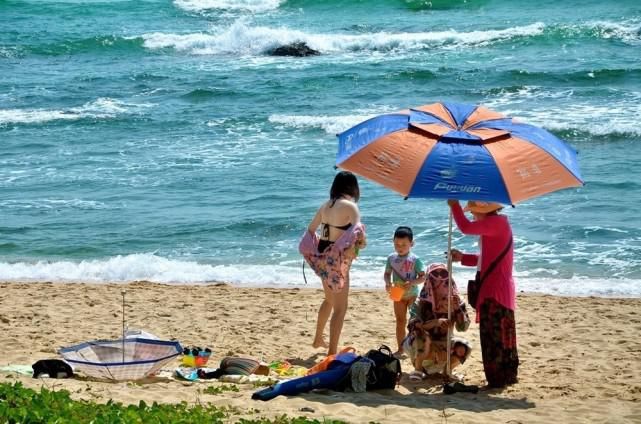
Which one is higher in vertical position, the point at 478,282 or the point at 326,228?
the point at 326,228

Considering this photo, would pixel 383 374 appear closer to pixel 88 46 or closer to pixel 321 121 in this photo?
pixel 321 121

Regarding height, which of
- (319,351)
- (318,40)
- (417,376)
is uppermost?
(318,40)

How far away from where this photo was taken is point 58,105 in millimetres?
25438

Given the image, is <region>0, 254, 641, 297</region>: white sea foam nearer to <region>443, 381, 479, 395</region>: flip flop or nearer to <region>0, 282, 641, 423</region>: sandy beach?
<region>0, 282, 641, 423</region>: sandy beach

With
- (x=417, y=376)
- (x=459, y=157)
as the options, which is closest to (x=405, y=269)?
(x=417, y=376)

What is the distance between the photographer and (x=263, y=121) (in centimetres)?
2258

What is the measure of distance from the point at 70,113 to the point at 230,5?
797 inches

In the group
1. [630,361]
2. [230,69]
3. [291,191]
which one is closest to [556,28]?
[230,69]

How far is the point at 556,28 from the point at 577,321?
2252cm

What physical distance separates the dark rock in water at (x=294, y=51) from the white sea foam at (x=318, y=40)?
497 millimetres

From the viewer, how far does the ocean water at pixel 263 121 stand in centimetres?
1380

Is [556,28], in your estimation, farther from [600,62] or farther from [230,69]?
[230,69]

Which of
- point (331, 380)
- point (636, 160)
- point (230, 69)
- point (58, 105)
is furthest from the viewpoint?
point (230, 69)

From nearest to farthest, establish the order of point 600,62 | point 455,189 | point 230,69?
point 455,189, point 600,62, point 230,69
